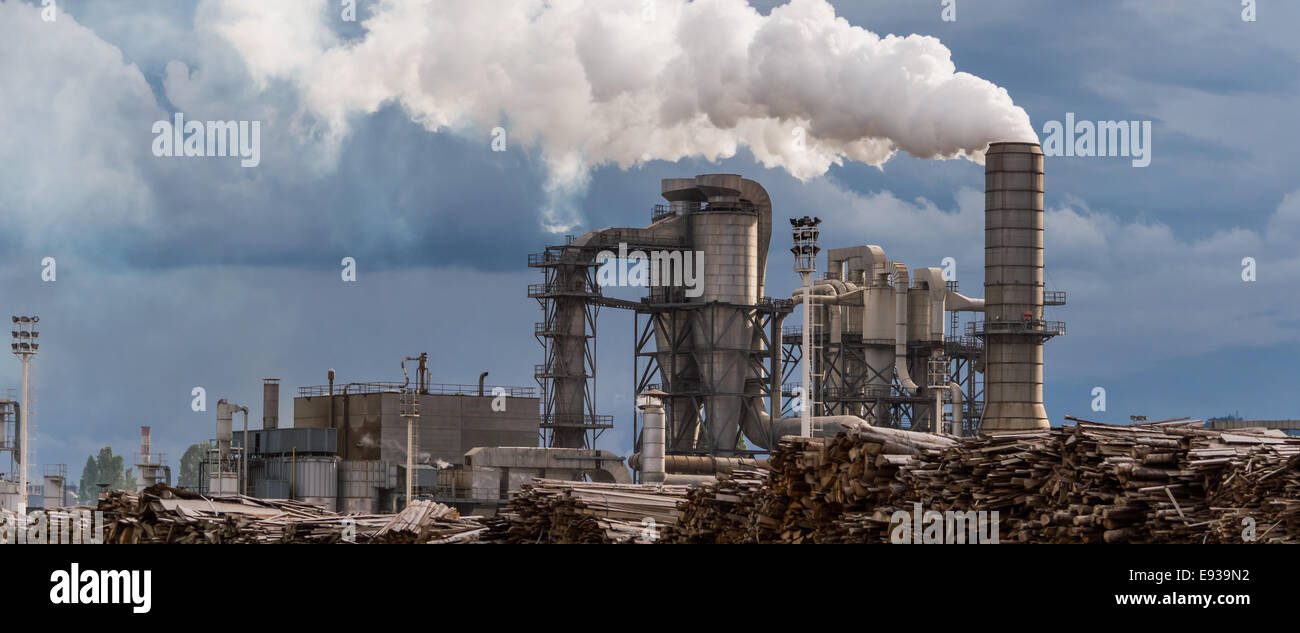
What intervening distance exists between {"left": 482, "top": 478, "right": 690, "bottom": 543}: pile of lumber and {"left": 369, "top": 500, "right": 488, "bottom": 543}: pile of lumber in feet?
3.48

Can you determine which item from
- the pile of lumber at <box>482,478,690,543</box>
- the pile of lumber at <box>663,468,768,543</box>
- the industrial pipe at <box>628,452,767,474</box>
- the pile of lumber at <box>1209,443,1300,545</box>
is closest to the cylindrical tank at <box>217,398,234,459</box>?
the industrial pipe at <box>628,452,767,474</box>

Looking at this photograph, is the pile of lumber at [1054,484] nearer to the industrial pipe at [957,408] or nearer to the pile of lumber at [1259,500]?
the pile of lumber at [1259,500]

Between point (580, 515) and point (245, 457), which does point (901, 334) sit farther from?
point (580, 515)

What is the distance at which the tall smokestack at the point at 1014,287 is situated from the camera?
6084cm

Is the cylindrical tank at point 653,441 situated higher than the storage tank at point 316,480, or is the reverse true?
the cylindrical tank at point 653,441

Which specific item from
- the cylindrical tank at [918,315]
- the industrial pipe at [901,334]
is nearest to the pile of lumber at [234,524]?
the industrial pipe at [901,334]

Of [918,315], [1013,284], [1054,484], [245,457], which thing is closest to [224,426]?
[245,457]

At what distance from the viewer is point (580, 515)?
85.5 feet

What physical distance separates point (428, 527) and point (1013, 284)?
36.7 metres

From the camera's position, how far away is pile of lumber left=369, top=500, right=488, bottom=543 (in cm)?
2848
